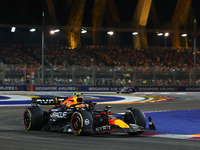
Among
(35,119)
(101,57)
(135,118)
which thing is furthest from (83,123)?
(101,57)

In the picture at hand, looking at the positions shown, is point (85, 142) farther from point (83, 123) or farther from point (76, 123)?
point (76, 123)

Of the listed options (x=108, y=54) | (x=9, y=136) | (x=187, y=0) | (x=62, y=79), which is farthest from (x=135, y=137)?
(x=187, y=0)

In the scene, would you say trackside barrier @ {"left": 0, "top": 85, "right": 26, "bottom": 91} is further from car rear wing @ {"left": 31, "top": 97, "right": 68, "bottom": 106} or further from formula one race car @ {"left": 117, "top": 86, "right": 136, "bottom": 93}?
car rear wing @ {"left": 31, "top": 97, "right": 68, "bottom": 106}

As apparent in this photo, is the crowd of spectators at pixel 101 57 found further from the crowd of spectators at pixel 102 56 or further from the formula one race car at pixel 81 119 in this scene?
the formula one race car at pixel 81 119

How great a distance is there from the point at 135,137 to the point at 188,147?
70.9 inches

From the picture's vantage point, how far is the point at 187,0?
5312cm

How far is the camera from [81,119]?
8742 millimetres

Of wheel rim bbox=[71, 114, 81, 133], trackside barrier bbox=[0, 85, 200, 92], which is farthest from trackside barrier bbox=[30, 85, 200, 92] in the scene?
wheel rim bbox=[71, 114, 81, 133]

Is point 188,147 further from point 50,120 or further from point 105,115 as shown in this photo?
point 50,120

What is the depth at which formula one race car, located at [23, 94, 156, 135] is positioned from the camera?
348 inches

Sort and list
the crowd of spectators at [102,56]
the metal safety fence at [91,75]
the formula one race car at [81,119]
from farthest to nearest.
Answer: the crowd of spectators at [102,56] < the metal safety fence at [91,75] < the formula one race car at [81,119]

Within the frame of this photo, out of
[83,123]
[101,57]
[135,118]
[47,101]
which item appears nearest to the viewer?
[83,123]

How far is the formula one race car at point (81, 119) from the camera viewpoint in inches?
348

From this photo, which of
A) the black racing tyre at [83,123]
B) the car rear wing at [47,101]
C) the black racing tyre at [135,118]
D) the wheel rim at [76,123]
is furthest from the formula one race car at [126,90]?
the black racing tyre at [83,123]
